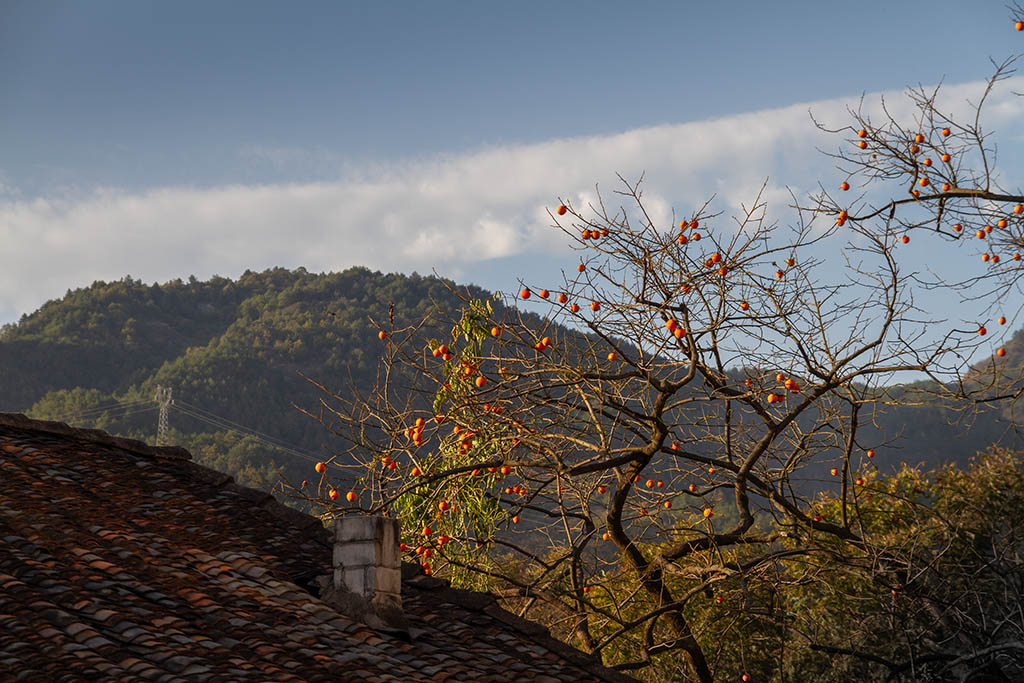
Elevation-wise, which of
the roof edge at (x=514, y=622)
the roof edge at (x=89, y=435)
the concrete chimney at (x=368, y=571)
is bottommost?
the roof edge at (x=514, y=622)

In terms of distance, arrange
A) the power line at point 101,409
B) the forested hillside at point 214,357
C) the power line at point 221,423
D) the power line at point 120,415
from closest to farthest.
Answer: the power line at point 221,423
the forested hillside at point 214,357
the power line at point 120,415
the power line at point 101,409

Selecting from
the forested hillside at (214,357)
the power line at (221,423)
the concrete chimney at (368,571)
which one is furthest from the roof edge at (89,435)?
the power line at (221,423)

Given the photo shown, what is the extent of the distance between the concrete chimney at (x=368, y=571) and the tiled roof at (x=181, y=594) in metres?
0.20

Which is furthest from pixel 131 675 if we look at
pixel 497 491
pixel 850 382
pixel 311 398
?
pixel 311 398

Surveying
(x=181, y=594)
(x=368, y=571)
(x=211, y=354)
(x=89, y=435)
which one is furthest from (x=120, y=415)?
(x=181, y=594)

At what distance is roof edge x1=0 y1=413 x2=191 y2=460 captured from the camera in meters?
9.54

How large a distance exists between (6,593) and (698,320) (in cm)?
601

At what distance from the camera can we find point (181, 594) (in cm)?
711

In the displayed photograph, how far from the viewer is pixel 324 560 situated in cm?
865

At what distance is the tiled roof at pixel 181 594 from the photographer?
6.09 meters

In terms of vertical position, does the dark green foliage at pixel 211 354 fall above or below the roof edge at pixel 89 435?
above

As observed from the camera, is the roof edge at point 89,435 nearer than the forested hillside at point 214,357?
Yes

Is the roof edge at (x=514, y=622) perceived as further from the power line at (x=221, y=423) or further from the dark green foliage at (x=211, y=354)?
the power line at (x=221, y=423)

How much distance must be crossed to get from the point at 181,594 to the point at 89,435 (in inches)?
134
